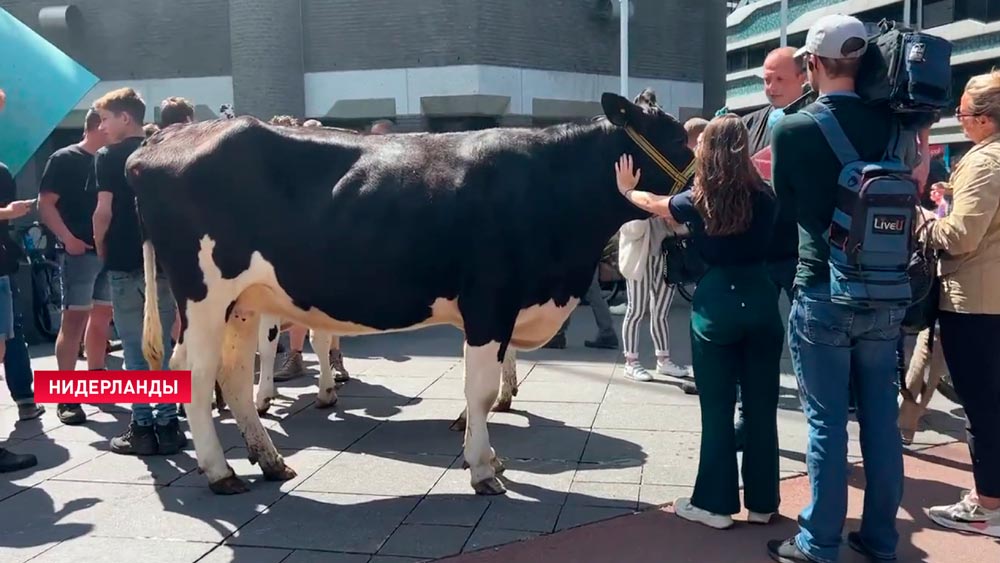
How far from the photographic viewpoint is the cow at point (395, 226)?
4777 mm

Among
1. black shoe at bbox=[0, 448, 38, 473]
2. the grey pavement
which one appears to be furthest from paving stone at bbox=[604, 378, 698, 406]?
black shoe at bbox=[0, 448, 38, 473]

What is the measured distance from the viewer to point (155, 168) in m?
4.91

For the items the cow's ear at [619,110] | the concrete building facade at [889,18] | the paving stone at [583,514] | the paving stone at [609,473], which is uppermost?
the concrete building facade at [889,18]

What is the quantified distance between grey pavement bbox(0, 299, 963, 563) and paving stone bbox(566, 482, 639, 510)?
12mm

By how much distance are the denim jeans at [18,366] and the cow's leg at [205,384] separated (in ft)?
6.00

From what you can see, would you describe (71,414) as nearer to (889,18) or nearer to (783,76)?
(783,76)

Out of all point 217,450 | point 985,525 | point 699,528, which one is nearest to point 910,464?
point 985,525

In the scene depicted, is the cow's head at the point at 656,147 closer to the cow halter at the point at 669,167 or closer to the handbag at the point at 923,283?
the cow halter at the point at 669,167

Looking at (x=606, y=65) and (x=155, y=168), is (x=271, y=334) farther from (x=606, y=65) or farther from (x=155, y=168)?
(x=606, y=65)

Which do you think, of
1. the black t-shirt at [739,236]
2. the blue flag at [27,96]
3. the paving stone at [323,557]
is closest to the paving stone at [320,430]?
the paving stone at [323,557]

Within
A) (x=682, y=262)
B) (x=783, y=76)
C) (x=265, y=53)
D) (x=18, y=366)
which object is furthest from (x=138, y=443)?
(x=265, y=53)

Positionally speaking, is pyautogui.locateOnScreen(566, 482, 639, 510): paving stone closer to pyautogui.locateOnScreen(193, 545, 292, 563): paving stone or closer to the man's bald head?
pyautogui.locateOnScreen(193, 545, 292, 563): paving stone

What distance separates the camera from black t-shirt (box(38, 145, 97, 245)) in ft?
21.5

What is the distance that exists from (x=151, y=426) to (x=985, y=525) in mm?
4880
